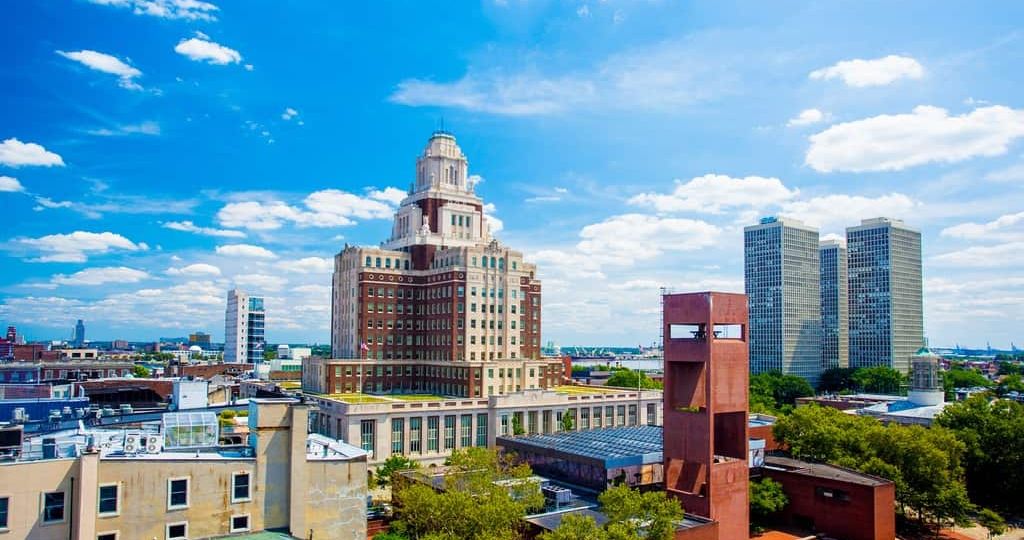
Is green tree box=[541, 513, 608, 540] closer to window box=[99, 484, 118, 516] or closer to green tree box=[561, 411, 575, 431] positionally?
window box=[99, 484, 118, 516]

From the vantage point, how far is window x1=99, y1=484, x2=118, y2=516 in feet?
124

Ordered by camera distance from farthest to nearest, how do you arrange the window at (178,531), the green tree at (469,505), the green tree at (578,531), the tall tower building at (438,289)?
the tall tower building at (438,289), the green tree at (469,505), the green tree at (578,531), the window at (178,531)

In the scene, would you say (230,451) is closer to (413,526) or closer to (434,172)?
(413,526)

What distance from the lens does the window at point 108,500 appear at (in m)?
37.9

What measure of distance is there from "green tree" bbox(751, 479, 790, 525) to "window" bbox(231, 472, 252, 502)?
51967 mm

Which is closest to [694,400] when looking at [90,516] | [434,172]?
[90,516]

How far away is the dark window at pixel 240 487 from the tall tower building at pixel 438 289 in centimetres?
7837

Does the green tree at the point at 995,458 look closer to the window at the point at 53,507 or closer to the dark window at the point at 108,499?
the dark window at the point at 108,499

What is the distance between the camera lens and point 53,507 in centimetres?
3694

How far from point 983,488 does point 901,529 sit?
21.4 m

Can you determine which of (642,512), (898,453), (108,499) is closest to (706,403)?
(642,512)

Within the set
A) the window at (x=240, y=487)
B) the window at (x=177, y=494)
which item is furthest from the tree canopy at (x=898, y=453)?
the window at (x=177, y=494)

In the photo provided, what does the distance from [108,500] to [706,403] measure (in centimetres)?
4577

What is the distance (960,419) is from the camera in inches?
3925
